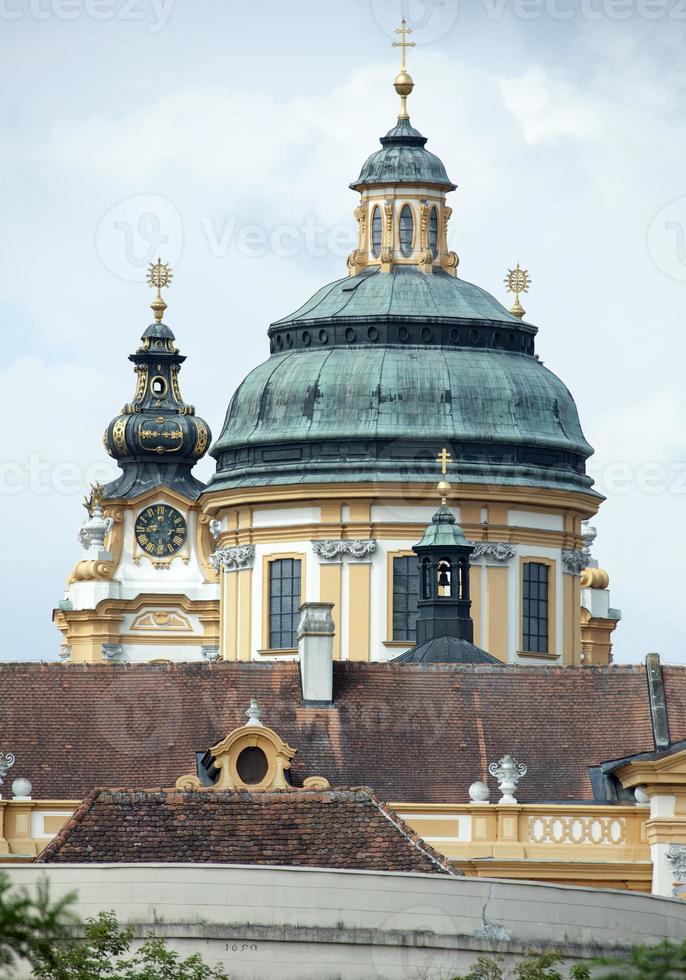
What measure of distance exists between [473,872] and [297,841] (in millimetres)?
16875

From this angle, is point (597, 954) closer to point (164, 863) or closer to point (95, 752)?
point (164, 863)

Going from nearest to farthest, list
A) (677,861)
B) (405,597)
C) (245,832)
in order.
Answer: (245,832) → (677,861) → (405,597)

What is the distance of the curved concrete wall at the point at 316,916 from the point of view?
67.9m

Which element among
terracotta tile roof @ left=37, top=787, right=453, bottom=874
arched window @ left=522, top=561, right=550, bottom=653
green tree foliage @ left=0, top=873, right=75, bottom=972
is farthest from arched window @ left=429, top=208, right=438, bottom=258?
green tree foliage @ left=0, top=873, right=75, bottom=972

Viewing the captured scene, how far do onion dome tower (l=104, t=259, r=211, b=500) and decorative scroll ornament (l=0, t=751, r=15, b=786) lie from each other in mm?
57415

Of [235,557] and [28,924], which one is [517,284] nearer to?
[235,557]

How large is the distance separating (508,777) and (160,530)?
194 feet

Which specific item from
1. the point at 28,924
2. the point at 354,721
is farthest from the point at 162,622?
the point at 28,924

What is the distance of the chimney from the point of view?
97438mm

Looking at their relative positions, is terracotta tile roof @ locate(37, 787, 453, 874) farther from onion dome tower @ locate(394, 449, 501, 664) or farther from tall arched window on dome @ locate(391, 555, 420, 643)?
tall arched window on dome @ locate(391, 555, 420, 643)

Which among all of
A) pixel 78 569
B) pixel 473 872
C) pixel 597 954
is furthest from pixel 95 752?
pixel 78 569

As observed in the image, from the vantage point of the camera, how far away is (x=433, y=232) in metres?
130

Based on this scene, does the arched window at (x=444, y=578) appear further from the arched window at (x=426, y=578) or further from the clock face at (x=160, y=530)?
the clock face at (x=160, y=530)

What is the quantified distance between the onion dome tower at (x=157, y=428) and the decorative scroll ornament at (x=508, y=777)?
57496mm
